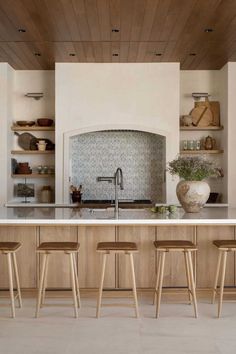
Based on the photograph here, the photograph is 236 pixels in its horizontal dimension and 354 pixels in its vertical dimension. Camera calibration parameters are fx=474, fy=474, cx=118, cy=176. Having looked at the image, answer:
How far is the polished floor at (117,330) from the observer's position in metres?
3.42

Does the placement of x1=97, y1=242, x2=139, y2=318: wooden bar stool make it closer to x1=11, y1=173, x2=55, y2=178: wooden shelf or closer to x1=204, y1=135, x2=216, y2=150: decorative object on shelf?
x1=11, y1=173, x2=55, y2=178: wooden shelf

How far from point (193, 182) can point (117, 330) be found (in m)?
1.60

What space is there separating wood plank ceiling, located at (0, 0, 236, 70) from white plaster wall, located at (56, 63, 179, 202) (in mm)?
209

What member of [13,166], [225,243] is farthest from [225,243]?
[13,166]

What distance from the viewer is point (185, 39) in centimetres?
580

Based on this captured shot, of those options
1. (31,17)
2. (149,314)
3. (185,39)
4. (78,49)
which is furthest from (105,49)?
(149,314)

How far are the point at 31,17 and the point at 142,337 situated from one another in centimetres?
339

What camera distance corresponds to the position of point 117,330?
382 cm

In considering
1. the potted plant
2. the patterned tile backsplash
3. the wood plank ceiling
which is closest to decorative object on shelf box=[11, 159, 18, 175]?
the patterned tile backsplash

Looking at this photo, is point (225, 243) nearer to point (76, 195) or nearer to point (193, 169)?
point (193, 169)

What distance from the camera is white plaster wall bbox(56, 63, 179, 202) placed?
710 centimetres

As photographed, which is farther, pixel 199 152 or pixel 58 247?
pixel 199 152

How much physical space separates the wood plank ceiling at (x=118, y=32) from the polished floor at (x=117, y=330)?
2.90 metres

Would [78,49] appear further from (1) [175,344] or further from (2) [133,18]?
(1) [175,344]
